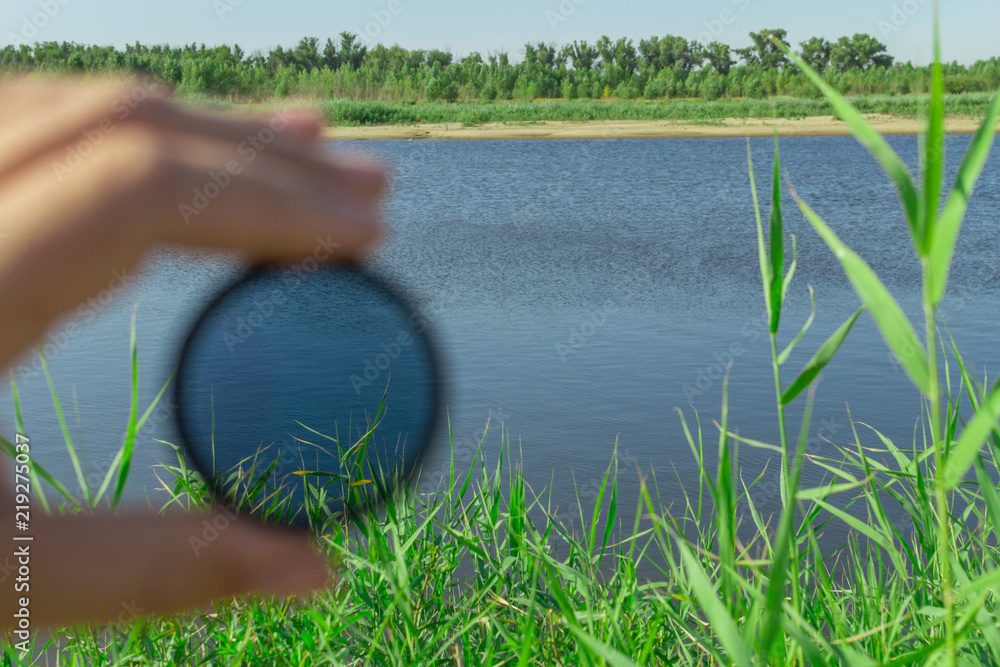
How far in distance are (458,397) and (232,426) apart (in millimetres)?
3807

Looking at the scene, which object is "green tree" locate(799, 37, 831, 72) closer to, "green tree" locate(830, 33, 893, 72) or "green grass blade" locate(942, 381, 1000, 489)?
"green tree" locate(830, 33, 893, 72)

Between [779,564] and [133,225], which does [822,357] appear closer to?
[779,564]

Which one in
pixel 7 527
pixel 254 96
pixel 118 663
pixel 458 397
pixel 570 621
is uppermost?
pixel 254 96

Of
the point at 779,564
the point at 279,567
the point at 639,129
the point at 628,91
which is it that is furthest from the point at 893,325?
the point at 628,91

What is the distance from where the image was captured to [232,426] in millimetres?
772

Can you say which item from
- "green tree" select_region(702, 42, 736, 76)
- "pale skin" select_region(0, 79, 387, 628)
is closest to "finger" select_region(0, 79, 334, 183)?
"pale skin" select_region(0, 79, 387, 628)

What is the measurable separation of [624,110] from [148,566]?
1401 inches

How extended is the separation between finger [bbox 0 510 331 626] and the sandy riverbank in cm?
2809

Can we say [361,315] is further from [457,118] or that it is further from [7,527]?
[457,118]

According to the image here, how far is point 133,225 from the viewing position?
264mm

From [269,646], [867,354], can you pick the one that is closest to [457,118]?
[867,354]

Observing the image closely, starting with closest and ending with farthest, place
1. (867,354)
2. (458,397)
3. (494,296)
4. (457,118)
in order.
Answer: (458,397), (867,354), (494,296), (457,118)

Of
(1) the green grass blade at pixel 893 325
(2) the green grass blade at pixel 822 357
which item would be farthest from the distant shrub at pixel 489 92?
(1) the green grass blade at pixel 893 325

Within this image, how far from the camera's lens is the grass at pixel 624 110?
98.9ft
